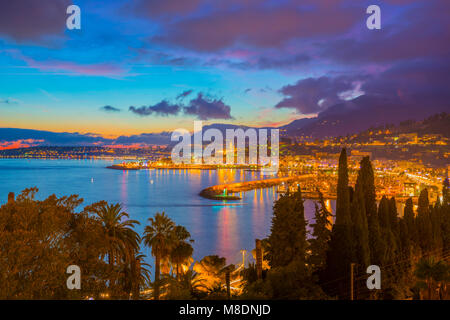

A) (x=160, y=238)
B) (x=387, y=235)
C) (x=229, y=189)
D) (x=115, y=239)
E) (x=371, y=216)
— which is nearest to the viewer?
(x=115, y=239)

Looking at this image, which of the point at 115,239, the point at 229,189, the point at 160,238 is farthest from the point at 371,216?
the point at 229,189

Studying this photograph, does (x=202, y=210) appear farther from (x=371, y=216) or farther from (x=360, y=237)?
(x=360, y=237)

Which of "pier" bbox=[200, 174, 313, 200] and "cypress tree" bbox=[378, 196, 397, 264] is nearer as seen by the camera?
"cypress tree" bbox=[378, 196, 397, 264]

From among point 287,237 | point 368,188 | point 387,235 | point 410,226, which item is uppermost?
point 368,188

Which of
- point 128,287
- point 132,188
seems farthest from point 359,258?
point 132,188

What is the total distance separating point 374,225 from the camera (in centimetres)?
1420

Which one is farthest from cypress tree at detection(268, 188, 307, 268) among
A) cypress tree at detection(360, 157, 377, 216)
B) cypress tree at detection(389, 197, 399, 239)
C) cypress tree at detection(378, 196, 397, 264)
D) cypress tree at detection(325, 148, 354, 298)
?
cypress tree at detection(389, 197, 399, 239)

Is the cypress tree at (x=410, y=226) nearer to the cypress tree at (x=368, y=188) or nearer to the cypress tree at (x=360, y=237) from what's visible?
the cypress tree at (x=368, y=188)

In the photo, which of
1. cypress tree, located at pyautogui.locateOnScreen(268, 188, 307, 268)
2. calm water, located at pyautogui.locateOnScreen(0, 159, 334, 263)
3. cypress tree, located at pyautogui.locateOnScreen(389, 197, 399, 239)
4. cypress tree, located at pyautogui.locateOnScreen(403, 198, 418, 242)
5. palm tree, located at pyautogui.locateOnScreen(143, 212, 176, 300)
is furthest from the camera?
calm water, located at pyautogui.locateOnScreen(0, 159, 334, 263)

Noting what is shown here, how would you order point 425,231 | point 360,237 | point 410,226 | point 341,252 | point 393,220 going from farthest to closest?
point 425,231
point 410,226
point 393,220
point 360,237
point 341,252

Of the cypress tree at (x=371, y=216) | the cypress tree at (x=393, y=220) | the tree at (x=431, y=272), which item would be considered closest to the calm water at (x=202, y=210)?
the cypress tree at (x=393, y=220)

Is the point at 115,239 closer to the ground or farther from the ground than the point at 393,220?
farther from the ground

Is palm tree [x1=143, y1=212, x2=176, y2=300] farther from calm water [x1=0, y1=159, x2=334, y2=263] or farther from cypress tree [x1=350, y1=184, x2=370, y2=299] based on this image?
calm water [x1=0, y1=159, x2=334, y2=263]

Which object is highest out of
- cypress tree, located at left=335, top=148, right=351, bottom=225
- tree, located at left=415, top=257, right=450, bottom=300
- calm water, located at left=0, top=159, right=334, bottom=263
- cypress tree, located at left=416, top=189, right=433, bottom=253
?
cypress tree, located at left=335, top=148, right=351, bottom=225
